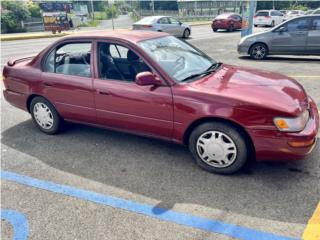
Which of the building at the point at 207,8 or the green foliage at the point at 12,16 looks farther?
the building at the point at 207,8

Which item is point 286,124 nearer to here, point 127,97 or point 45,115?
point 127,97

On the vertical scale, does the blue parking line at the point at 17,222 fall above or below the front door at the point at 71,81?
below

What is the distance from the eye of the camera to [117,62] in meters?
3.96

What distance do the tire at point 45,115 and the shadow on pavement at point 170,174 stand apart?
0.13m

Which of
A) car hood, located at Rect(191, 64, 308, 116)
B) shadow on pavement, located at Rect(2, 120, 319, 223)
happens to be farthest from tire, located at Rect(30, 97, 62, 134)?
car hood, located at Rect(191, 64, 308, 116)

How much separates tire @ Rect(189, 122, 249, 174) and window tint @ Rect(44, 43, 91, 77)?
1.71m

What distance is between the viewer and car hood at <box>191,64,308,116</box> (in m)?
3.02

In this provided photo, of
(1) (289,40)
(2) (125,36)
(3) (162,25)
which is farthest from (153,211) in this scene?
(3) (162,25)

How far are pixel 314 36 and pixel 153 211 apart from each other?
28.5ft

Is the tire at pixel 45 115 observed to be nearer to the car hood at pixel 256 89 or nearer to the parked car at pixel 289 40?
the car hood at pixel 256 89

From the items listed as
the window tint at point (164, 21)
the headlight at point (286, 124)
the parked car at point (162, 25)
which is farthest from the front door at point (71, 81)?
the window tint at point (164, 21)

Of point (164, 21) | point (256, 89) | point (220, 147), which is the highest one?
point (164, 21)

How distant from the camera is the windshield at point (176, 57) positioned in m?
3.55

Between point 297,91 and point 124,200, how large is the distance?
7.50 feet
